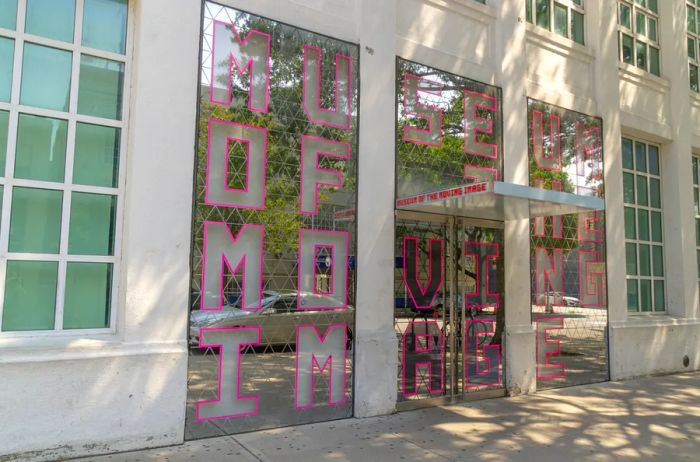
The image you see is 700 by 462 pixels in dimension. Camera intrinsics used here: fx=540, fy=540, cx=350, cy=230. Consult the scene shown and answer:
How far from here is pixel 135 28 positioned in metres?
5.21

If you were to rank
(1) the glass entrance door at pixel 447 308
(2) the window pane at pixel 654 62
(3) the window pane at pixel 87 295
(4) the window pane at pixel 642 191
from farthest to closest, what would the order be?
(2) the window pane at pixel 654 62, (4) the window pane at pixel 642 191, (1) the glass entrance door at pixel 447 308, (3) the window pane at pixel 87 295

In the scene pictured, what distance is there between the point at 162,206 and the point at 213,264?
2.48 feet

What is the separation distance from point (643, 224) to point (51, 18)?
32.1 feet

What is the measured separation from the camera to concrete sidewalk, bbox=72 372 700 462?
4.95 metres

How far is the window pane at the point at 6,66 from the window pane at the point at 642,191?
9.86 m

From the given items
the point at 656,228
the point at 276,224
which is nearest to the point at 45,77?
the point at 276,224

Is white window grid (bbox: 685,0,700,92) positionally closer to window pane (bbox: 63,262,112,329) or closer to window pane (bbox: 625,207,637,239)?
window pane (bbox: 625,207,637,239)

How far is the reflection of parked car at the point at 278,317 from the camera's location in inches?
209

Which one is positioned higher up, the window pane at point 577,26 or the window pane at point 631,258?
the window pane at point 577,26

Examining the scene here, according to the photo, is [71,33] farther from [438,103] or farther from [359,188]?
[438,103]

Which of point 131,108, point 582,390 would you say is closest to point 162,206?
point 131,108

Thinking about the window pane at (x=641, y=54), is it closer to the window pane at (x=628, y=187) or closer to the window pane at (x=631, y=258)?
the window pane at (x=628, y=187)

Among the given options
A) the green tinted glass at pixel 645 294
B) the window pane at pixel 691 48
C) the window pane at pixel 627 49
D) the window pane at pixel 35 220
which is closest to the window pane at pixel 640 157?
the window pane at pixel 627 49

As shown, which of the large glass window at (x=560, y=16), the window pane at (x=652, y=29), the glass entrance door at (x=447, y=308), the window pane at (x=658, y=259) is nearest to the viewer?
the glass entrance door at (x=447, y=308)
